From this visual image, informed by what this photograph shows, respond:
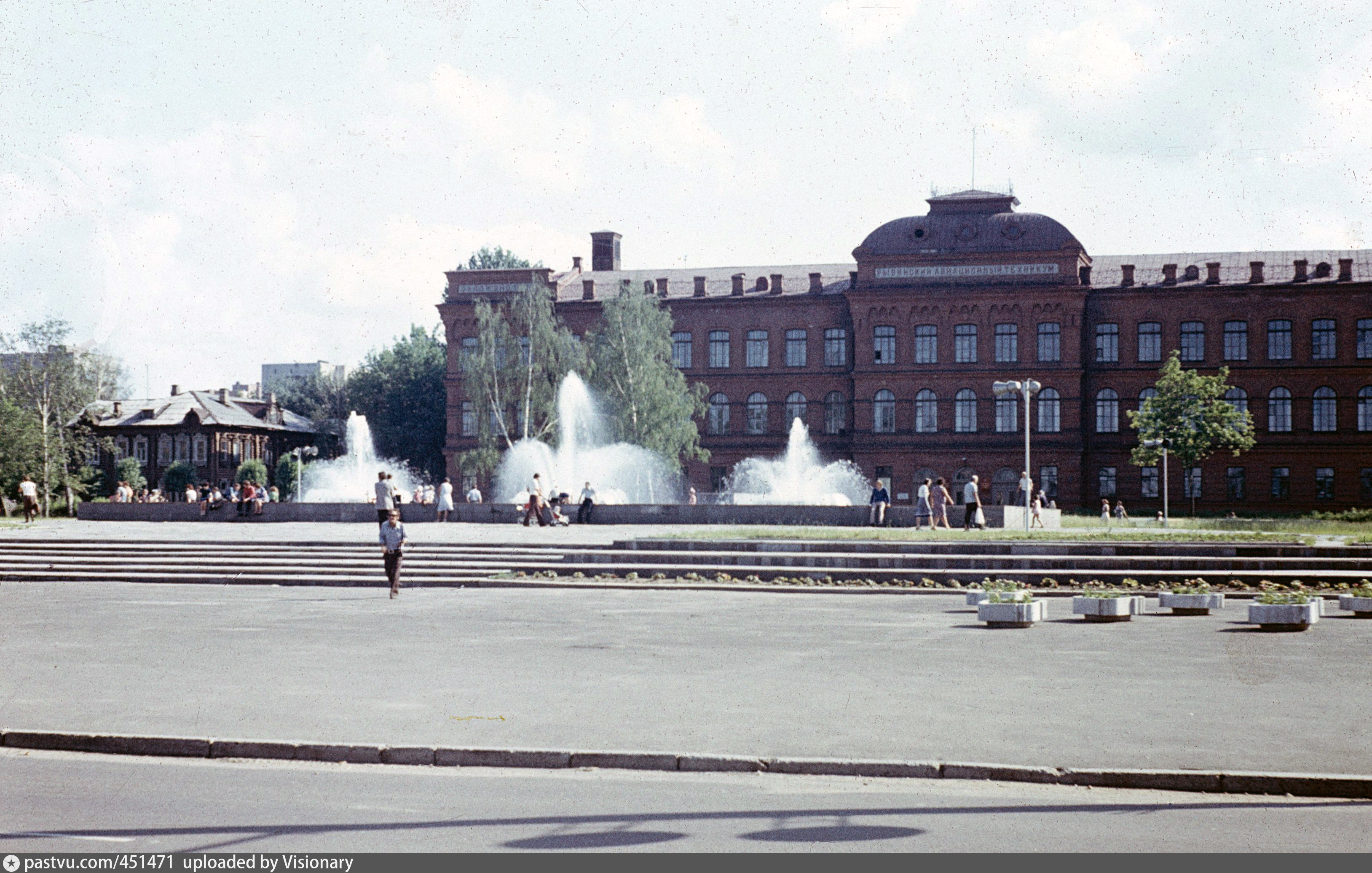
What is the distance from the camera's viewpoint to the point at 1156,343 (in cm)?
7044

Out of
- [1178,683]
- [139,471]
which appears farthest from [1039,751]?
[139,471]

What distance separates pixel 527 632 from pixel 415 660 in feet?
9.08

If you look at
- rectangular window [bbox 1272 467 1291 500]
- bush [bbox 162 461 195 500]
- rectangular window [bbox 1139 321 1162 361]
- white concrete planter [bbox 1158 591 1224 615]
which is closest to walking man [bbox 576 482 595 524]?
white concrete planter [bbox 1158 591 1224 615]

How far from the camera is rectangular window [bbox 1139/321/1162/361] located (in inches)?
2773

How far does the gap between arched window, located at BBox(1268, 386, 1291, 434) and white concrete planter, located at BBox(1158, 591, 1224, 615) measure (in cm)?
5473

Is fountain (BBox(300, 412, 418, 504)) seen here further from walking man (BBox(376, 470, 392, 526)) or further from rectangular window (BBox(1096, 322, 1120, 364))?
rectangular window (BBox(1096, 322, 1120, 364))

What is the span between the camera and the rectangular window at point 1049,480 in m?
68.4

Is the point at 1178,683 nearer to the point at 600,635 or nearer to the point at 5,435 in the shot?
the point at 600,635

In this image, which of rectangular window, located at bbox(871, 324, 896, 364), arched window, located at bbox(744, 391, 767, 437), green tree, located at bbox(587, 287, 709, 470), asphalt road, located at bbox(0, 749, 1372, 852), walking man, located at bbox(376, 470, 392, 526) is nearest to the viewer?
asphalt road, located at bbox(0, 749, 1372, 852)

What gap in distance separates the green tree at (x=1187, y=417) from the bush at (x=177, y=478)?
2493 inches

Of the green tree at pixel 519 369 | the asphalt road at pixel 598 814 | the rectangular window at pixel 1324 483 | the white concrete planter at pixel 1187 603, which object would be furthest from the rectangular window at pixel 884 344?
the asphalt road at pixel 598 814

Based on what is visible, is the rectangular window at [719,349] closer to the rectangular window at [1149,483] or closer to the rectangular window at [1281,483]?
the rectangular window at [1149,483]

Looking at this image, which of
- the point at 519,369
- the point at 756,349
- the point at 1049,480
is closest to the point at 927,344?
the point at 1049,480

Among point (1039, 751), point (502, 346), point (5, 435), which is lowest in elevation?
point (1039, 751)
